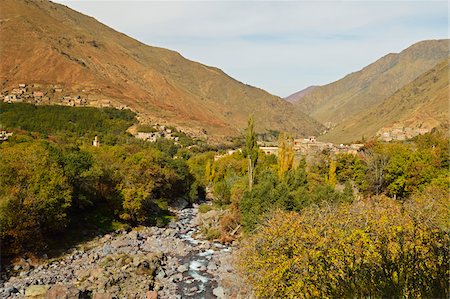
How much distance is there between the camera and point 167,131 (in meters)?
142

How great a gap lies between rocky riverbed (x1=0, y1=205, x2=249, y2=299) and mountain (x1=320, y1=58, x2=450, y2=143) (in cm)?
11623

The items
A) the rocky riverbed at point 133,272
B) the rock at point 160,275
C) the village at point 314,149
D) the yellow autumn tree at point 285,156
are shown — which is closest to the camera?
the rocky riverbed at point 133,272

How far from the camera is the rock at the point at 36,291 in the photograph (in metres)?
22.9

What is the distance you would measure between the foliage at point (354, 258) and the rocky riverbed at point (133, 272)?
19.2 ft

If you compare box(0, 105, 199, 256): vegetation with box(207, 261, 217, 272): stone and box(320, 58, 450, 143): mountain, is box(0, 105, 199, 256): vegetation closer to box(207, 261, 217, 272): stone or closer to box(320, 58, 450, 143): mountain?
box(207, 261, 217, 272): stone

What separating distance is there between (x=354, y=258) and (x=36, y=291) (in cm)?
2042

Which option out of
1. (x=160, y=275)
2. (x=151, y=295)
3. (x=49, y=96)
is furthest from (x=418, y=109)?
(x=151, y=295)

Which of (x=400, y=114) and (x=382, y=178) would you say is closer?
(x=382, y=178)

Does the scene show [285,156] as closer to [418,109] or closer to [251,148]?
[251,148]

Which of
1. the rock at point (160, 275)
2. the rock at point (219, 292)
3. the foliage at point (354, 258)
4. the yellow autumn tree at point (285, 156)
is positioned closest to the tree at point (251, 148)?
the yellow autumn tree at point (285, 156)

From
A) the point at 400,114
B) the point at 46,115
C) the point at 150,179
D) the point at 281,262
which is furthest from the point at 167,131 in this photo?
the point at 281,262

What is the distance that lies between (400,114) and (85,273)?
6893 inches

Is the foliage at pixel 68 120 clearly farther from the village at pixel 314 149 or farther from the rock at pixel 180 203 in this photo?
the rock at pixel 180 203

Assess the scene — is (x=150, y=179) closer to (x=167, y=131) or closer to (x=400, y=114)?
(x=167, y=131)
